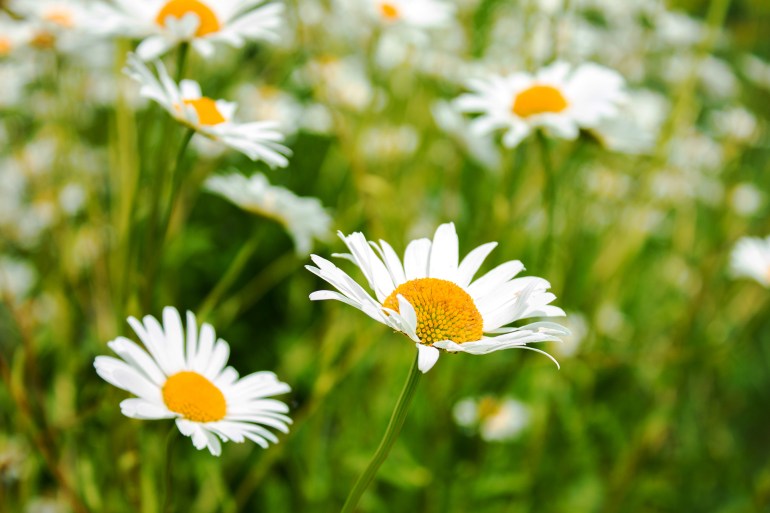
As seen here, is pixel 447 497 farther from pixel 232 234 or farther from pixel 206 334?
pixel 232 234

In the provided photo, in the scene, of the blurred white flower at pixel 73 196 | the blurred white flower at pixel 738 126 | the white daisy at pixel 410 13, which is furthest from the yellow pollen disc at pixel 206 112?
the blurred white flower at pixel 738 126

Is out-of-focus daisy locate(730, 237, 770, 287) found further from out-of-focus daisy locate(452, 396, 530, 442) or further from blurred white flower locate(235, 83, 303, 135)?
blurred white flower locate(235, 83, 303, 135)

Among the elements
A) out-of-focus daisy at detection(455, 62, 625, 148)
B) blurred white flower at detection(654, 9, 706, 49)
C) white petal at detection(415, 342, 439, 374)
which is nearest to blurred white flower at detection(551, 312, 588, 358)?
out-of-focus daisy at detection(455, 62, 625, 148)

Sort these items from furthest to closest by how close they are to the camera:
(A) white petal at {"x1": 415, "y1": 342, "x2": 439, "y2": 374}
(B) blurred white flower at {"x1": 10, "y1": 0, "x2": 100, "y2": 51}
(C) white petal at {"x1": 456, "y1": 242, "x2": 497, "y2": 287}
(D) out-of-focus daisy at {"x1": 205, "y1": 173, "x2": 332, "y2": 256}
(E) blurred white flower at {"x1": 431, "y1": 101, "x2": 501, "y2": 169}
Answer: (E) blurred white flower at {"x1": 431, "y1": 101, "x2": 501, "y2": 169}
(B) blurred white flower at {"x1": 10, "y1": 0, "x2": 100, "y2": 51}
(D) out-of-focus daisy at {"x1": 205, "y1": 173, "x2": 332, "y2": 256}
(C) white petal at {"x1": 456, "y1": 242, "x2": 497, "y2": 287}
(A) white petal at {"x1": 415, "y1": 342, "x2": 439, "y2": 374}

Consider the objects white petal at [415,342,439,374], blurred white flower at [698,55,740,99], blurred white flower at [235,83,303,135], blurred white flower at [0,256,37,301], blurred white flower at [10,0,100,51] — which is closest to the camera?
white petal at [415,342,439,374]

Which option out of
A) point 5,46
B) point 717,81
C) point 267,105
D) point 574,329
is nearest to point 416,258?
point 5,46

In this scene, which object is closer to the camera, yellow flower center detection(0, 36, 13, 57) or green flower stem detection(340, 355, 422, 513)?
green flower stem detection(340, 355, 422, 513)

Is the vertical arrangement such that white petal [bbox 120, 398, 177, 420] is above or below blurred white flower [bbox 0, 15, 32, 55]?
below

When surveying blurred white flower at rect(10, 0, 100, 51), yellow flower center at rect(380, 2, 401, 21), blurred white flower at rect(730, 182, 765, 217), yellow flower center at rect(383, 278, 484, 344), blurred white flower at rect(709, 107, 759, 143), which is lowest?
yellow flower center at rect(383, 278, 484, 344)
